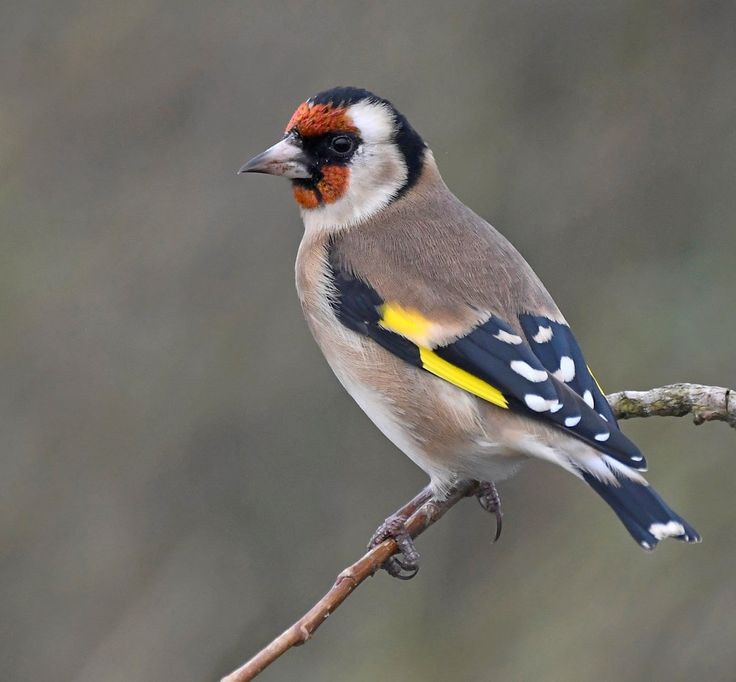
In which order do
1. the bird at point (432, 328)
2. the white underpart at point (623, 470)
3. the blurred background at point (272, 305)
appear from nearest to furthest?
the white underpart at point (623, 470) < the bird at point (432, 328) < the blurred background at point (272, 305)

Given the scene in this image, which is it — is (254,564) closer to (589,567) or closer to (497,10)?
(589,567)

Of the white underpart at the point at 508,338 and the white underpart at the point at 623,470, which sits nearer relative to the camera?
the white underpart at the point at 623,470

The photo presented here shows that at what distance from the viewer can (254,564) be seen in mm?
7883

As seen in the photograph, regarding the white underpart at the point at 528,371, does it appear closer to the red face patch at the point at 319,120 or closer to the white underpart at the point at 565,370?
the white underpart at the point at 565,370

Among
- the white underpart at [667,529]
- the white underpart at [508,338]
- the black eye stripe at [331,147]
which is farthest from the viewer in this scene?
the black eye stripe at [331,147]

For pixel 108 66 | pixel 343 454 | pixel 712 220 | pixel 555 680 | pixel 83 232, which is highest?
pixel 108 66

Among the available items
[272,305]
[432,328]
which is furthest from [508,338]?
[272,305]

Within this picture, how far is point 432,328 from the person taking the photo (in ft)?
14.0

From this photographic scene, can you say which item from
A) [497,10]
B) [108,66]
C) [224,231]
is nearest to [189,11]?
[108,66]

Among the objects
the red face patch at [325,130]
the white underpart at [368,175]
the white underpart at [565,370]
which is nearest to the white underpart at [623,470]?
the white underpart at [565,370]

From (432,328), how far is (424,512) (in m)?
0.65

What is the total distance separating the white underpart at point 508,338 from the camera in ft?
13.9

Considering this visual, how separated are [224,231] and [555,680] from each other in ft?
10.8

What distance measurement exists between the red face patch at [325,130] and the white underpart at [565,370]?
3.82 ft
